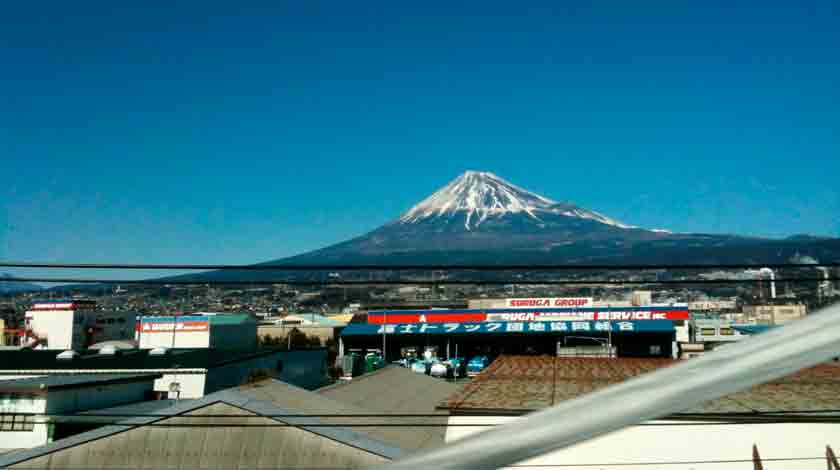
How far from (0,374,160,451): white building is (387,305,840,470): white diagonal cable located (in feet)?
44.3

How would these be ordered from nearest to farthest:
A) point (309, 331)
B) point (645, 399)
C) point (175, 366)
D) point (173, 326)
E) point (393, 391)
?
point (645, 399)
point (393, 391)
point (175, 366)
point (173, 326)
point (309, 331)

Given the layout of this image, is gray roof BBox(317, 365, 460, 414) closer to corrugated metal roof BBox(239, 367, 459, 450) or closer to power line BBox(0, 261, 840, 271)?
corrugated metal roof BBox(239, 367, 459, 450)

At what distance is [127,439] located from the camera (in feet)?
24.1

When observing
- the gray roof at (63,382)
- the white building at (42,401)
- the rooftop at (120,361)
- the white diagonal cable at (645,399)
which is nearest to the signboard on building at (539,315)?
the rooftop at (120,361)

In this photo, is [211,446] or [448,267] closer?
[448,267]

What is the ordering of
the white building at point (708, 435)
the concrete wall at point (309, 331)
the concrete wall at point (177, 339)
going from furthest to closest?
1. the concrete wall at point (309, 331)
2. the concrete wall at point (177, 339)
3. the white building at point (708, 435)

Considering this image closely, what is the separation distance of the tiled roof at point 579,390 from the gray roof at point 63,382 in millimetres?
8354

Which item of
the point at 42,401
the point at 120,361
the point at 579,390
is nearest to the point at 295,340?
the point at 120,361

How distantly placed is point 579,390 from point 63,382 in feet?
35.2

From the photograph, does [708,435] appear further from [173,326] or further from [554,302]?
[554,302]

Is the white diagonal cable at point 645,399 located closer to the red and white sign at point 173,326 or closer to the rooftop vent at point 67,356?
the rooftop vent at point 67,356

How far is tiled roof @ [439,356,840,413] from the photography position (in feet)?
25.8

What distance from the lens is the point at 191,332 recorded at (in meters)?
35.7

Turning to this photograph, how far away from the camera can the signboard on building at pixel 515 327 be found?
40.1 meters
